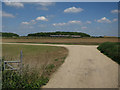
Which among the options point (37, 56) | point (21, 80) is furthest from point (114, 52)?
point (21, 80)

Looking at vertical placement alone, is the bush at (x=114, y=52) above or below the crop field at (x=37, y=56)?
above

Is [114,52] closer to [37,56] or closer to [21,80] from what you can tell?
[37,56]

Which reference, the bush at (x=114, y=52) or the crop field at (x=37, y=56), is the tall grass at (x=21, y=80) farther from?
the bush at (x=114, y=52)

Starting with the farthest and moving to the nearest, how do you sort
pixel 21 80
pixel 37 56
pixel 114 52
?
pixel 37 56, pixel 114 52, pixel 21 80

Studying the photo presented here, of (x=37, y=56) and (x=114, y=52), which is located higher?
(x=114, y=52)

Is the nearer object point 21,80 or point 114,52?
point 21,80

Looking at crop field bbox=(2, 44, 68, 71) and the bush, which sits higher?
the bush

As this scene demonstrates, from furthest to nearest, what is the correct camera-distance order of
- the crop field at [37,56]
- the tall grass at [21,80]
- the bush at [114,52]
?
1. the bush at [114,52]
2. the crop field at [37,56]
3. the tall grass at [21,80]

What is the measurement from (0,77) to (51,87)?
2.33 metres

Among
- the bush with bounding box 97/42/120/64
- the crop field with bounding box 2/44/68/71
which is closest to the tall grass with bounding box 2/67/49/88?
the crop field with bounding box 2/44/68/71

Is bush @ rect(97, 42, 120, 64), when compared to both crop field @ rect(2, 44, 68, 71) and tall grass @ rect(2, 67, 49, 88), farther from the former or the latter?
tall grass @ rect(2, 67, 49, 88)

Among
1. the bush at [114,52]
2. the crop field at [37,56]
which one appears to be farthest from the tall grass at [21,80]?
the bush at [114,52]

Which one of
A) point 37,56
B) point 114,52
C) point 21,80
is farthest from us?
point 37,56

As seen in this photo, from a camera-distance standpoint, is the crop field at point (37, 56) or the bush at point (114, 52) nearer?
the crop field at point (37, 56)
